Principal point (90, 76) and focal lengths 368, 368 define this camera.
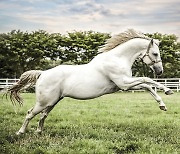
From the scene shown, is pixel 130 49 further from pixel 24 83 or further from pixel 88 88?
pixel 24 83

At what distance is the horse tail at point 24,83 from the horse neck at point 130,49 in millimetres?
894

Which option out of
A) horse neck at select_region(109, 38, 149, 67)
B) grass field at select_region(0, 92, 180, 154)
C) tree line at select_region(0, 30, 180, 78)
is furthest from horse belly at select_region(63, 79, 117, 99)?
tree line at select_region(0, 30, 180, 78)

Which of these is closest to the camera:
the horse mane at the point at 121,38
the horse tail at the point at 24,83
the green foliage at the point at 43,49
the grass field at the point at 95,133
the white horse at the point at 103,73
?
the grass field at the point at 95,133

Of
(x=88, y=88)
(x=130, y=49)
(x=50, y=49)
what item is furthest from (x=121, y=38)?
(x=50, y=49)

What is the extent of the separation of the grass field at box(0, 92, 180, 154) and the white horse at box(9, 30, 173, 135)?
1.22 feet

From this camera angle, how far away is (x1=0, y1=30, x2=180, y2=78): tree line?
8422 mm

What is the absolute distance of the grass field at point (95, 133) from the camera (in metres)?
3.24

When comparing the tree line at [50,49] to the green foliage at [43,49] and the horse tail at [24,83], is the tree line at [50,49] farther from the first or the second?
the horse tail at [24,83]

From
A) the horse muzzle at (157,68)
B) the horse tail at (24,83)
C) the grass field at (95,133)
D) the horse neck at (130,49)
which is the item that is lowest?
the grass field at (95,133)

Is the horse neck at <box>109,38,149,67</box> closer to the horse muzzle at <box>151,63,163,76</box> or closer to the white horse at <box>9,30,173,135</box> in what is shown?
the white horse at <box>9,30,173,135</box>

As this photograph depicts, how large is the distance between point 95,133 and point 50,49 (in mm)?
5676

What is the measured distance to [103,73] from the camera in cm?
373

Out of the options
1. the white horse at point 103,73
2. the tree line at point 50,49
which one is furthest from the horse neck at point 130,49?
the tree line at point 50,49

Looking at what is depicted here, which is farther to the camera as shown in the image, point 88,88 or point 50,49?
point 50,49
